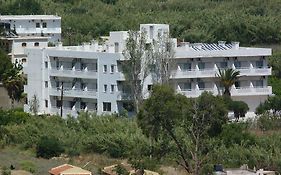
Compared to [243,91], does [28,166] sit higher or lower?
lower

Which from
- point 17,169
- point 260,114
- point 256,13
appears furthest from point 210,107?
point 256,13

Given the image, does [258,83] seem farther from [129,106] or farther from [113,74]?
[113,74]

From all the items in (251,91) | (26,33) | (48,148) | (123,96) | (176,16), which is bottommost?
(48,148)

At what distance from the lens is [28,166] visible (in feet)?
120

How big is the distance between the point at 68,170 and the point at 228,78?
15.1 meters

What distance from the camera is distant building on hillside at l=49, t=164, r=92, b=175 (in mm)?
34500

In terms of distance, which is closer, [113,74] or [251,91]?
[113,74]

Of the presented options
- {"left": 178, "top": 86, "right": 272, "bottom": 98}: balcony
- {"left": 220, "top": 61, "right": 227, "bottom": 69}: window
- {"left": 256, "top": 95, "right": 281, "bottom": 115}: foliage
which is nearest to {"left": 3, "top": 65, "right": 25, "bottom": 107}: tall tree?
{"left": 178, "top": 86, "right": 272, "bottom": 98}: balcony

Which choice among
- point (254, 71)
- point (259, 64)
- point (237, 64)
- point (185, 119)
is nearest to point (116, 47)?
point (237, 64)

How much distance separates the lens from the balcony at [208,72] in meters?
48.7

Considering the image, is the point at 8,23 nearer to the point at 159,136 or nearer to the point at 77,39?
the point at 77,39

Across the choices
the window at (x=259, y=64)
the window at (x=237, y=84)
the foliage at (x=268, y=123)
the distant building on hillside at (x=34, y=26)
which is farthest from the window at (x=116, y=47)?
the distant building on hillside at (x=34, y=26)

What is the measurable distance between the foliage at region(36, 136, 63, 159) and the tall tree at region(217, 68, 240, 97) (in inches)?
424

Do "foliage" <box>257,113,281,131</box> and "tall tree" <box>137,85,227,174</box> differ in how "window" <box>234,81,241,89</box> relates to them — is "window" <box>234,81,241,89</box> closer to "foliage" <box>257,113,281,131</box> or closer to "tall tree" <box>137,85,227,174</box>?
"foliage" <box>257,113,281,131</box>
